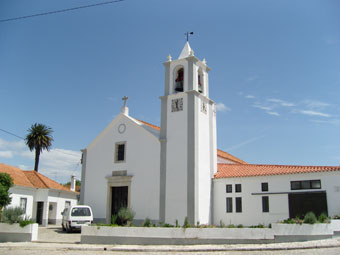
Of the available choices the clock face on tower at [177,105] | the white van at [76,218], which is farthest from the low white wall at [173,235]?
the clock face on tower at [177,105]

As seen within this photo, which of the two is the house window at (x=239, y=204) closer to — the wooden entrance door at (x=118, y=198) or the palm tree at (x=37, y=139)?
the wooden entrance door at (x=118, y=198)

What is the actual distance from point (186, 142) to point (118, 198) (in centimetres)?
652

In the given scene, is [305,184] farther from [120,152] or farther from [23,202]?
[23,202]

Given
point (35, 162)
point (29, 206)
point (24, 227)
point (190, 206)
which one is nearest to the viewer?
point (24, 227)

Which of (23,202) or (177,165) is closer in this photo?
(177,165)

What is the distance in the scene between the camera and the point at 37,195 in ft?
96.6

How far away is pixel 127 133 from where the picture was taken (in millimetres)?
24875

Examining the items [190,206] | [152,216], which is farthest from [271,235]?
[152,216]

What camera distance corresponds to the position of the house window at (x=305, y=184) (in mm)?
19719

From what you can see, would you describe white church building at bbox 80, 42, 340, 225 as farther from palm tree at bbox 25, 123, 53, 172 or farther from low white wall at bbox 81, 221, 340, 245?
palm tree at bbox 25, 123, 53, 172

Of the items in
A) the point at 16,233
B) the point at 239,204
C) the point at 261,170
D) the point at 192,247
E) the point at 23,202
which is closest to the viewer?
the point at 192,247

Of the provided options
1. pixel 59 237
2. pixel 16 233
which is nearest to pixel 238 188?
pixel 59 237

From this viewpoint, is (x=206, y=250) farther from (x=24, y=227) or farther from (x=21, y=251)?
(x=24, y=227)

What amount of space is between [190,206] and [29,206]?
14897 millimetres
